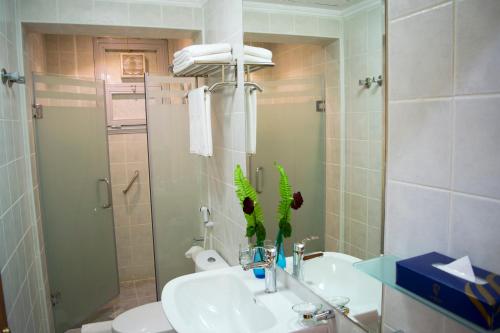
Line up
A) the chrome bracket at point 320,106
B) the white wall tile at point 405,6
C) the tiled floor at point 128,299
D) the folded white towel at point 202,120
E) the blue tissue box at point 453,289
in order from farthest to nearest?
1. the tiled floor at point 128,299
2. the folded white towel at point 202,120
3. the chrome bracket at point 320,106
4. the white wall tile at point 405,6
5. the blue tissue box at point 453,289

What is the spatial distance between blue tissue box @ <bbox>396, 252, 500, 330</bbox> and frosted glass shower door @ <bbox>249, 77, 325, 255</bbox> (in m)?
0.59

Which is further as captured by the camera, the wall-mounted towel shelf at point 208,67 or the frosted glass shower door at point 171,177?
the frosted glass shower door at point 171,177

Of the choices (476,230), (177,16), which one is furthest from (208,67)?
(476,230)

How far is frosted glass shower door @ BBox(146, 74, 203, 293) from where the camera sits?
2570mm

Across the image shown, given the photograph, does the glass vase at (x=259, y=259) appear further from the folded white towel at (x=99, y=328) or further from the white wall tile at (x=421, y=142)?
the folded white towel at (x=99, y=328)

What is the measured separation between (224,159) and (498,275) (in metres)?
1.67

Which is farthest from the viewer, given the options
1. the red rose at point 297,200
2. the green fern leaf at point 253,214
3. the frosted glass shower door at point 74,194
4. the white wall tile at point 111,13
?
the frosted glass shower door at point 74,194

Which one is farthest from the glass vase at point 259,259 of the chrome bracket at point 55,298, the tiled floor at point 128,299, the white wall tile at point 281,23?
the tiled floor at point 128,299

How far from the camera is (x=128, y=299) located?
141 inches

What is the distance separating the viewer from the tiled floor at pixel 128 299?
3.27 m

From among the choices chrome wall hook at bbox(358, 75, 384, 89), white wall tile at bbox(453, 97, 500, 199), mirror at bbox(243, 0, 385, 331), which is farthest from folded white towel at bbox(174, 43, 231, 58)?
white wall tile at bbox(453, 97, 500, 199)

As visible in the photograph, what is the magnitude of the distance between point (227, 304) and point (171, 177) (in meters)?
1.25

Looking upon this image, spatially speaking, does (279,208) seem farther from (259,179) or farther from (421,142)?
(421,142)

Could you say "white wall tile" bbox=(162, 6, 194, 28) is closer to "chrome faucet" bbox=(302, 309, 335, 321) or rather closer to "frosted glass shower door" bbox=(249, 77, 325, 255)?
"frosted glass shower door" bbox=(249, 77, 325, 255)
